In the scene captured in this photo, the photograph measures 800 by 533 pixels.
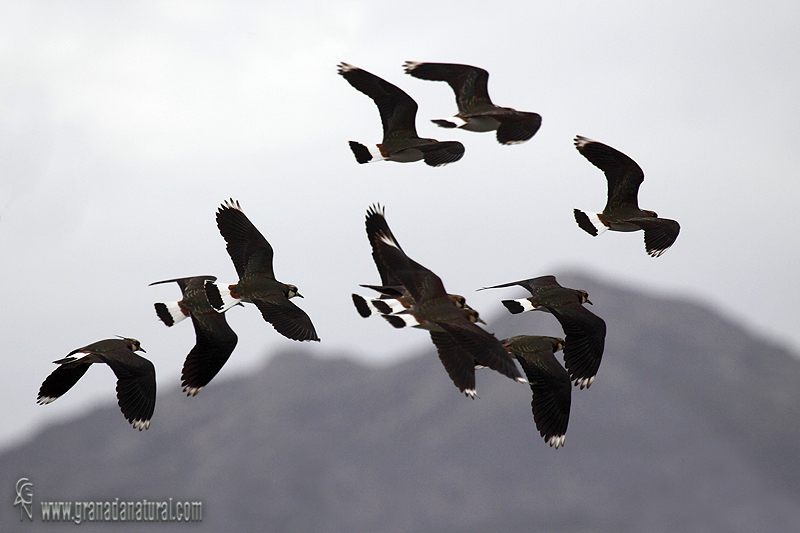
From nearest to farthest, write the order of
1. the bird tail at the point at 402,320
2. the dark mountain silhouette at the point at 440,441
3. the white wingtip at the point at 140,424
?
the bird tail at the point at 402,320, the white wingtip at the point at 140,424, the dark mountain silhouette at the point at 440,441

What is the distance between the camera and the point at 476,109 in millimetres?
14742

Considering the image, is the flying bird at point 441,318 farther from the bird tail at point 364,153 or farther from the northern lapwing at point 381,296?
the bird tail at point 364,153

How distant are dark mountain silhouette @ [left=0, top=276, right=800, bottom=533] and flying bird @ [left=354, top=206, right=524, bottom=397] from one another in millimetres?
103073

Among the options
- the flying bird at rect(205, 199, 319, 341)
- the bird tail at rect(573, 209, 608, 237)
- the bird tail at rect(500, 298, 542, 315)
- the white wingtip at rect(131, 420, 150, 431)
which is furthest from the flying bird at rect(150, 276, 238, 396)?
the bird tail at rect(573, 209, 608, 237)

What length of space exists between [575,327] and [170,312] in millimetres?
5979

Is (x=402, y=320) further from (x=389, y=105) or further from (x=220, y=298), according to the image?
(x=389, y=105)

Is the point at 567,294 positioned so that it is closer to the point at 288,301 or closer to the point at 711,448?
the point at 288,301

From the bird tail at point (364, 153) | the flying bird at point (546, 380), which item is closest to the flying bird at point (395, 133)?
the bird tail at point (364, 153)

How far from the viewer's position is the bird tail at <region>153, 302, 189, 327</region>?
44.7 feet

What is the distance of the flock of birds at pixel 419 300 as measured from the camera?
39.0 feet

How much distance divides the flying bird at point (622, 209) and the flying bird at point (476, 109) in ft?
6.17

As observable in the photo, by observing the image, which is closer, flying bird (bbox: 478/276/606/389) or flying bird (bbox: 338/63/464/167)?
flying bird (bbox: 478/276/606/389)

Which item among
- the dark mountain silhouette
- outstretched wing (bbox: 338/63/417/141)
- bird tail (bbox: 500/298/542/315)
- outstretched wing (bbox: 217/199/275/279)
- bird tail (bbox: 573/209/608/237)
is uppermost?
outstretched wing (bbox: 338/63/417/141)

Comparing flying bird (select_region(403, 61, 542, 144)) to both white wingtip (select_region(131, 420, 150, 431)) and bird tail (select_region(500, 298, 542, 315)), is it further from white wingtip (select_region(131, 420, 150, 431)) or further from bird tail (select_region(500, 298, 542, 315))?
white wingtip (select_region(131, 420, 150, 431))
